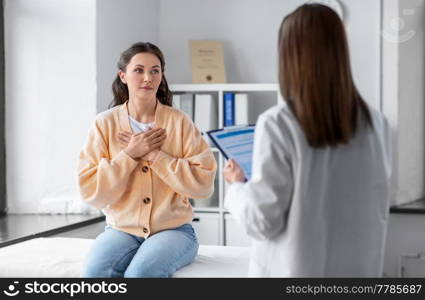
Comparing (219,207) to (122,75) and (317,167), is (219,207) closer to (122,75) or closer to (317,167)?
(122,75)

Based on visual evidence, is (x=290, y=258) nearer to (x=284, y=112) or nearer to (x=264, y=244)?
(x=264, y=244)

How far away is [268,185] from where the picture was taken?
155 cm

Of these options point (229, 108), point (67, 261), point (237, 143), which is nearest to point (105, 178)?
point (67, 261)

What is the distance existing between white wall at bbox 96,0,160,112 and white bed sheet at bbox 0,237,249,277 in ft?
3.67

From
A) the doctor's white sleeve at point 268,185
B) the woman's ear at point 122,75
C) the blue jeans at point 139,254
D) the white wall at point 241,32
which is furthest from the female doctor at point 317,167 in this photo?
the white wall at point 241,32

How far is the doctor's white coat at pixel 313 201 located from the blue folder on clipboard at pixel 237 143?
19 cm

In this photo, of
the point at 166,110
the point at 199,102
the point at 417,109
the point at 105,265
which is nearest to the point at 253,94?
the point at 199,102

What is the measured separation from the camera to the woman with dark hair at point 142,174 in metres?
2.28

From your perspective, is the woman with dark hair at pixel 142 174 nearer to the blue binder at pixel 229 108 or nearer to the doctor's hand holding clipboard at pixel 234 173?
the doctor's hand holding clipboard at pixel 234 173

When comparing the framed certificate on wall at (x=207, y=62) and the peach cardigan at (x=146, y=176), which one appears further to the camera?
the framed certificate on wall at (x=207, y=62)

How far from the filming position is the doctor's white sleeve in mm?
1550

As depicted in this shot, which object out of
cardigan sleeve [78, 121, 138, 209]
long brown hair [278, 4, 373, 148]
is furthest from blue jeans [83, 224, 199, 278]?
long brown hair [278, 4, 373, 148]

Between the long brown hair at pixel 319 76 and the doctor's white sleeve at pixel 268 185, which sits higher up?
the long brown hair at pixel 319 76

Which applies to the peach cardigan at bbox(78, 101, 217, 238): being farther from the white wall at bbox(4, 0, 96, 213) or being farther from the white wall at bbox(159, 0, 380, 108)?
the white wall at bbox(159, 0, 380, 108)
